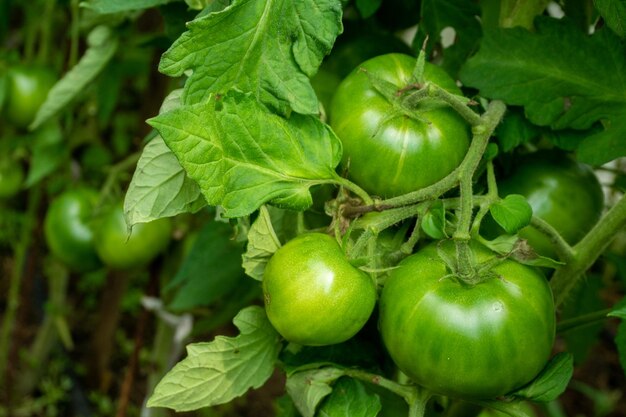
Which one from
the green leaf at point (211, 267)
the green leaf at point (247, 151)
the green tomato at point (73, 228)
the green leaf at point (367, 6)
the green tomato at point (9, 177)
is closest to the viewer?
the green leaf at point (247, 151)

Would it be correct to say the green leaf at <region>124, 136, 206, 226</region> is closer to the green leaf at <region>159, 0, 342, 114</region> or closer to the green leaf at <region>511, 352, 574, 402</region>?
the green leaf at <region>159, 0, 342, 114</region>

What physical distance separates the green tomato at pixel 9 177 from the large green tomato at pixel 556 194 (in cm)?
116

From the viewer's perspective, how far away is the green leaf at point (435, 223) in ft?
1.87

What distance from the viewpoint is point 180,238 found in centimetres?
125

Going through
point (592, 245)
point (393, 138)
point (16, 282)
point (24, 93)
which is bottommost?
point (16, 282)

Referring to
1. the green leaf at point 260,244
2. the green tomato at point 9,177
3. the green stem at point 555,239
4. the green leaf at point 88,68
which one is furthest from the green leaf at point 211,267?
the green tomato at point 9,177

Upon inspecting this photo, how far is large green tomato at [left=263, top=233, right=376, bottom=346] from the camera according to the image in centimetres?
55

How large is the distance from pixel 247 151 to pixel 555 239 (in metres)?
0.28

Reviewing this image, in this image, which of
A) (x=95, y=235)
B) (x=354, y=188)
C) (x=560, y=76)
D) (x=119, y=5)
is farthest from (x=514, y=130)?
(x=95, y=235)

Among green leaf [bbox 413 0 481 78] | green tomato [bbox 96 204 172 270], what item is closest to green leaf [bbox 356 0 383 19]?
green leaf [bbox 413 0 481 78]

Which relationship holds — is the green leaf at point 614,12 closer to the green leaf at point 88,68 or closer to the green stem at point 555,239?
the green stem at point 555,239

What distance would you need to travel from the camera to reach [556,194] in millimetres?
680

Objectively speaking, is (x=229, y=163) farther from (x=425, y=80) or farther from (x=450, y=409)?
(x=450, y=409)

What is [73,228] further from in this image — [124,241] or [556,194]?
[556,194]
